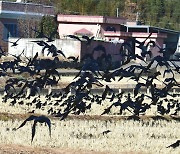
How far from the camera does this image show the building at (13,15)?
4403 centimetres

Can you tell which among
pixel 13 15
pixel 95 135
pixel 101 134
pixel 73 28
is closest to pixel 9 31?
pixel 13 15

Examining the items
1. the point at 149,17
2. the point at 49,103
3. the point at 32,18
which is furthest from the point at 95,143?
the point at 149,17

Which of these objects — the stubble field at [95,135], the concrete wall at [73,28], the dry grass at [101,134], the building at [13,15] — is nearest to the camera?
the stubble field at [95,135]

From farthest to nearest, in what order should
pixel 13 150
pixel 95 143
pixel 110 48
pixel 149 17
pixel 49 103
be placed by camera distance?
pixel 149 17 < pixel 110 48 < pixel 49 103 < pixel 95 143 < pixel 13 150

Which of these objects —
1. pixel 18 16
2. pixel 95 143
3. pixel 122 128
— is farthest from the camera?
pixel 18 16

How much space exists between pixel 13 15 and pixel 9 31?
1.30 meters

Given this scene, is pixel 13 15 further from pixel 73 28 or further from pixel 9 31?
pixel 73 28

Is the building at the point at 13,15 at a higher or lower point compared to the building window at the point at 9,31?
higher

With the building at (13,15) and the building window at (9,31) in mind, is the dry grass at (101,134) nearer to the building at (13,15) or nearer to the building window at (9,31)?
the building at (13,15)

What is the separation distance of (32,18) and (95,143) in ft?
121

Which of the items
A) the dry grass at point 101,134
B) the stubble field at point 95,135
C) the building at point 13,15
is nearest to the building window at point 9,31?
the building at point 13,15

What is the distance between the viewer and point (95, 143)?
910 centimetres

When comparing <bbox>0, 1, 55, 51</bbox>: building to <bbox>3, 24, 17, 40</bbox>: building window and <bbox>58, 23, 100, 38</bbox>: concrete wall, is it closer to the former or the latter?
<bbox>3, 24, 17, 40</bbox>: building window

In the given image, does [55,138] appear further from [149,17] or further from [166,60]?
[149,17]
